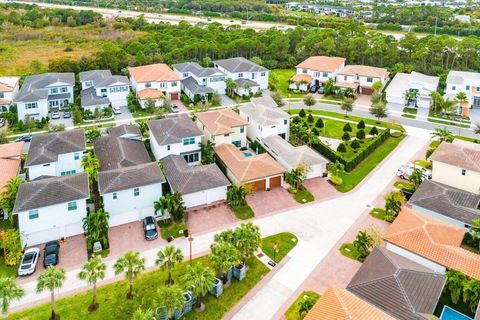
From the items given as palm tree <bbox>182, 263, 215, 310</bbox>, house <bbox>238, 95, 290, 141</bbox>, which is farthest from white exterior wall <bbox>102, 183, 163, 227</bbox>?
house <bbox>238, 95, 290, 141</bbox>

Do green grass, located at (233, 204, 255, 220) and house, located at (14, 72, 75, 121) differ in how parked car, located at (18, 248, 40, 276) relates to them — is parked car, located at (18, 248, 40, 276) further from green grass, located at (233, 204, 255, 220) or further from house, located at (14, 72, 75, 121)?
house, located at (14, 72, 75, 121)

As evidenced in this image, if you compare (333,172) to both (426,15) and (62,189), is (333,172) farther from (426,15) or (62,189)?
(426,15)

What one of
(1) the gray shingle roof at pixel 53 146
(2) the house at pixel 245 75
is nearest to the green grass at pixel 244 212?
(1) the gray shingle roof at pixel 53 146

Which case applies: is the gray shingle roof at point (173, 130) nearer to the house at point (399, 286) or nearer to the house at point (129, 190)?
the house at point (129, 190)

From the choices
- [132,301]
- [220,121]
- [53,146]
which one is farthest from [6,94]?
[132,301]

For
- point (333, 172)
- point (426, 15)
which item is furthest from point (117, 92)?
point (426, 15)

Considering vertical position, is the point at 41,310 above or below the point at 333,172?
below
